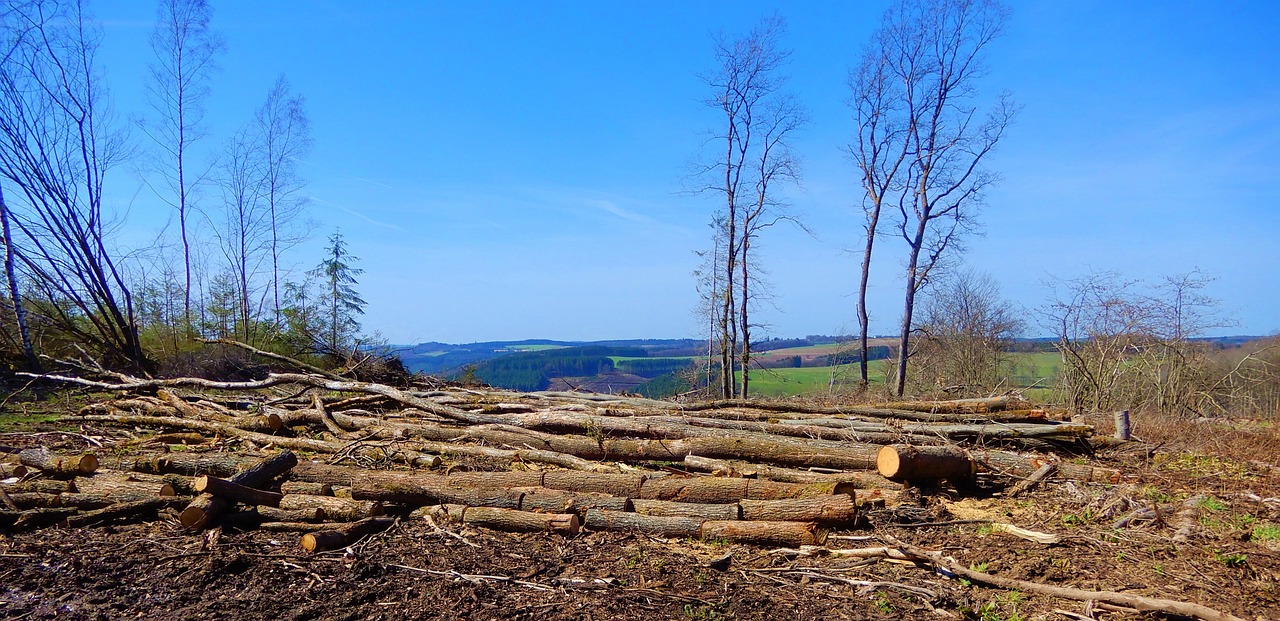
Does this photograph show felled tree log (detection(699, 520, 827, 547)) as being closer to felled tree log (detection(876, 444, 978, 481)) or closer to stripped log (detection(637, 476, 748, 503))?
stripped log (detection(637, 476, 748, 503))

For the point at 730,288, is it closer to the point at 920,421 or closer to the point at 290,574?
the point at 920,421

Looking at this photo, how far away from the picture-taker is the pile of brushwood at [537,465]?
5461 millimetres

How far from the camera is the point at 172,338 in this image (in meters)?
16.9

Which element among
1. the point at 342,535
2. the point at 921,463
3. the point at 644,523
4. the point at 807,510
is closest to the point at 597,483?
the point at 644,523

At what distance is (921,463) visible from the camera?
654 cm

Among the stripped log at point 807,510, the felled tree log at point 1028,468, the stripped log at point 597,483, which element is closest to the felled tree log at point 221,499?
the stripped log at point 597,483

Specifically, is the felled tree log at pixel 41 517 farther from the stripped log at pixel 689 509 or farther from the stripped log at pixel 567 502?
the stripped log at pixel 689 509

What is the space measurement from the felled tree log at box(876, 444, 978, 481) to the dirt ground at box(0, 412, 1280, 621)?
65 cm

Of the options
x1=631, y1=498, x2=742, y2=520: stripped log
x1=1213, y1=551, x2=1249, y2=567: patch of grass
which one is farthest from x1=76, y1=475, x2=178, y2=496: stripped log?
x1=1213, y1=551, x2=1249, y2=567: patch of grass

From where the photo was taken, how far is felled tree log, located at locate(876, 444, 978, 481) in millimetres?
6500

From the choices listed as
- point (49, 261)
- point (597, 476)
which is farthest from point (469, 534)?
point (49, 261)

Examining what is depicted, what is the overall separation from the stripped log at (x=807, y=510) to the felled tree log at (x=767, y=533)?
0.35 ft

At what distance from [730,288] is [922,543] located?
14.0 m

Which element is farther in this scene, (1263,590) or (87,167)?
(87,167)
